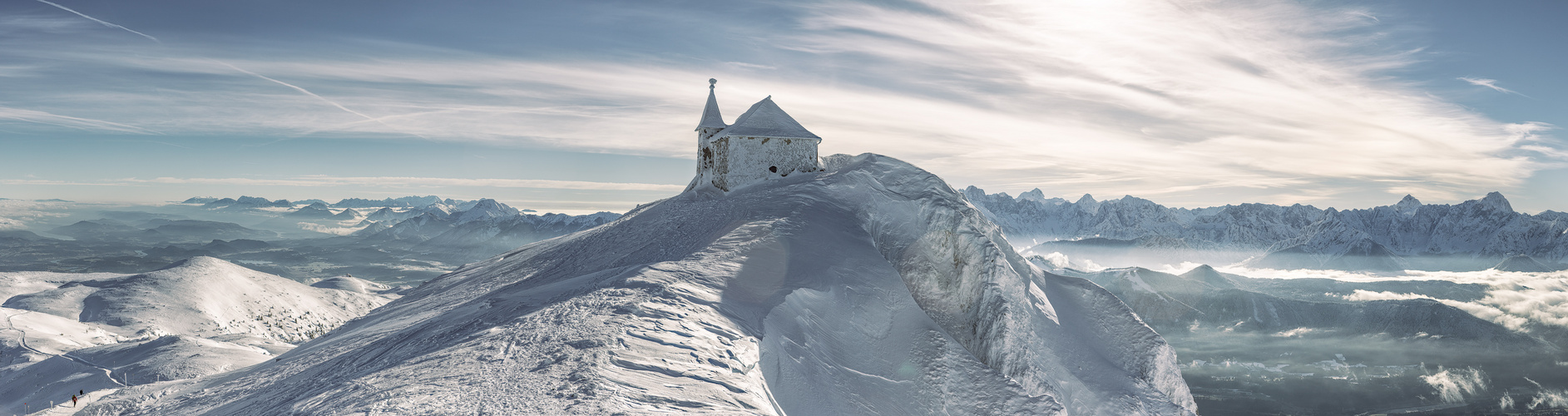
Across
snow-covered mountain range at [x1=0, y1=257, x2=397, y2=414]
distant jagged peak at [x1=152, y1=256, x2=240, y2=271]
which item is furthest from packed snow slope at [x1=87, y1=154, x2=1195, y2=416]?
distant jagged peak at [x1=152, y1=256, x2=240, y2=271]

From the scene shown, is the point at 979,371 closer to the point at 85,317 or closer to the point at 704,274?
the point at 704,274

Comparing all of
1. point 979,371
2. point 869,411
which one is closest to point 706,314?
point 869,411

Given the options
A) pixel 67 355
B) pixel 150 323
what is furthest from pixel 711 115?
pixel 150 323

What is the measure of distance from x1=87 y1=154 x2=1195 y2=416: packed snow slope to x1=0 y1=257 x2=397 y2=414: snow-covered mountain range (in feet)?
111

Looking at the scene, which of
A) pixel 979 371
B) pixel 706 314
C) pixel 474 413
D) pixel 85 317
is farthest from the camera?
pixel 85 317

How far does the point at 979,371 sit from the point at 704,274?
423 inches

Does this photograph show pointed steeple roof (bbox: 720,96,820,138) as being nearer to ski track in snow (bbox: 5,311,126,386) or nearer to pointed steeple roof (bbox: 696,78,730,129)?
pointed steeple roof (bbox: 696,78,730,129)

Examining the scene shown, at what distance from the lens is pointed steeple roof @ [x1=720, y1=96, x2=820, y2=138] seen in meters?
40.6

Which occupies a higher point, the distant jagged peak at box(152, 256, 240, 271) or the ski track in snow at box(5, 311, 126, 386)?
the ski track in snow at box(5, 311, 126, 386)

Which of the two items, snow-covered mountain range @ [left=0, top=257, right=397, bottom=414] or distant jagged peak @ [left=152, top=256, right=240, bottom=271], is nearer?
snow-covered mountain range @ [left=0, top=257, right=397, bottom=414]

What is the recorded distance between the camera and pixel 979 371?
23859 millimetres

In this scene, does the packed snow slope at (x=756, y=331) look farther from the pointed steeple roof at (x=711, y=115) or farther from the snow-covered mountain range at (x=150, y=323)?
the snow-covered mountain range at (x=150, y=323)

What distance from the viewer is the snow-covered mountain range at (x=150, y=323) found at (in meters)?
52.0

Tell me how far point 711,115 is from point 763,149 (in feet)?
27.1
